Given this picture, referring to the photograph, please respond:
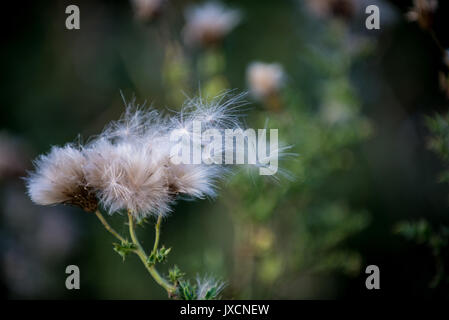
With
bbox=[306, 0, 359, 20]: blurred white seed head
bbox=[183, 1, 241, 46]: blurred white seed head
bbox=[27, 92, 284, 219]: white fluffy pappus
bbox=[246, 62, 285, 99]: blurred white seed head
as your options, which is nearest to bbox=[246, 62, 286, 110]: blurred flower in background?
bbox=[246, 62, 285, 99]: blurred white seed head

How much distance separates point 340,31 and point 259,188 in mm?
725

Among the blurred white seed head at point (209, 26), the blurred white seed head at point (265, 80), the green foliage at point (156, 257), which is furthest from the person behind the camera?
the blurred white seed head at point (209, 26)

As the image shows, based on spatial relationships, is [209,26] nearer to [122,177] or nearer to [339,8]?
[339,8]

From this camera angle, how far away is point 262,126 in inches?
61.7

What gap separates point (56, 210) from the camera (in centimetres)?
238

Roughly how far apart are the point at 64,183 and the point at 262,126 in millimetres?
861

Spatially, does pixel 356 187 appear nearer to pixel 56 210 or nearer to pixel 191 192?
pixel 56 210

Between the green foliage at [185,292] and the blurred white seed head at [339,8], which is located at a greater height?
the blurred white seed head at [339,8]

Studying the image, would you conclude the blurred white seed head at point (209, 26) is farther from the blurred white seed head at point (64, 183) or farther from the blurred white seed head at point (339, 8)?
the blurred white seed head at point (64, 183)

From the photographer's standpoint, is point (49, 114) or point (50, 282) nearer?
point (50, 282)

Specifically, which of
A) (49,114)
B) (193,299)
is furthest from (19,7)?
(193,299)

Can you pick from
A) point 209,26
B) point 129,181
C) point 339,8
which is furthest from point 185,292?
point 339,8

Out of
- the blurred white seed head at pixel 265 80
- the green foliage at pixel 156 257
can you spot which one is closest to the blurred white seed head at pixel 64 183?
the green foliage at pixel 156 257

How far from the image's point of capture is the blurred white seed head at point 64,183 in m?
0.86
